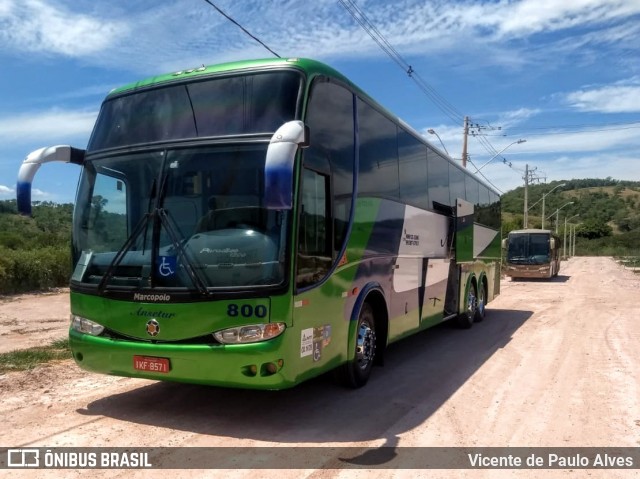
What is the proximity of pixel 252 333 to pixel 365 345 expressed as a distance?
7.60 feet

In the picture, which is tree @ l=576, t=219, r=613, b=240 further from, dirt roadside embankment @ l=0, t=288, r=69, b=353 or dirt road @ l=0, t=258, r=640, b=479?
dirt road @ l=0, t=258, r=640, b=479

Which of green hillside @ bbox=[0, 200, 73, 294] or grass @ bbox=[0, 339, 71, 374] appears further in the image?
green hillside @ bbox=[0, 200, 73, 294]

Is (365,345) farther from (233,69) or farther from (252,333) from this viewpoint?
(233,69)

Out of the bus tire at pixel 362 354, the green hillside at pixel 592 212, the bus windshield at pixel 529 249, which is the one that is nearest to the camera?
the bus tire at pixel 362 354

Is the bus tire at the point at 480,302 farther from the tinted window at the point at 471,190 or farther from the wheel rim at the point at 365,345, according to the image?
the wheel rim at the point at 365,345

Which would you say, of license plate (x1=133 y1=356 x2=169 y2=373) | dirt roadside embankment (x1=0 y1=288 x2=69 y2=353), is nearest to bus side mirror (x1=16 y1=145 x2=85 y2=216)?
license plate (x1=133 y1=356 x2=169 y2=373)

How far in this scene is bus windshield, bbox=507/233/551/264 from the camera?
32906mm

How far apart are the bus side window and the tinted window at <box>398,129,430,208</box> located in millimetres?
2683

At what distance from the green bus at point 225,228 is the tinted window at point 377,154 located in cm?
6

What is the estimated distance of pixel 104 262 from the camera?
5.71 m

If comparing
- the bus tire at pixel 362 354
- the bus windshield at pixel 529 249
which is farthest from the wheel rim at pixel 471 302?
the bus windshield at pixel 529 249

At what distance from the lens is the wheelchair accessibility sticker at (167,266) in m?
5.32

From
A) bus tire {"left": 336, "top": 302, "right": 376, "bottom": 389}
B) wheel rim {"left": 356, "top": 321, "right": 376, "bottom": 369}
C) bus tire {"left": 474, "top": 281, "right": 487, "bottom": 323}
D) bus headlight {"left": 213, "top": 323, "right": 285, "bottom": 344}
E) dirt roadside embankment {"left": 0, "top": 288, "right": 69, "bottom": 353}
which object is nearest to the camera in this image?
bus headlight {"left": 213, "top": 323, "right": 285, "bottom": 344}

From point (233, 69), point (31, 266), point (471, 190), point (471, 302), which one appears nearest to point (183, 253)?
point (233, 69)
